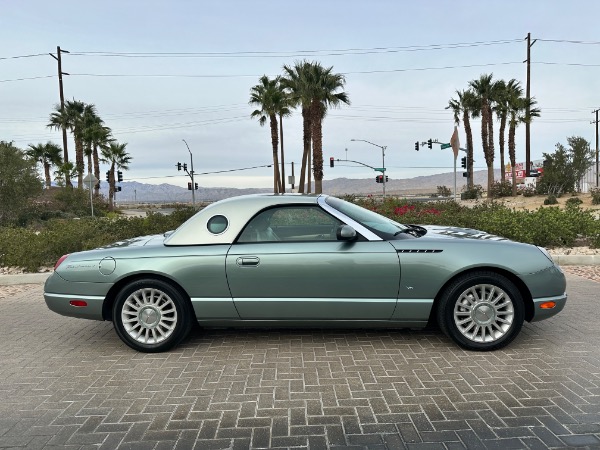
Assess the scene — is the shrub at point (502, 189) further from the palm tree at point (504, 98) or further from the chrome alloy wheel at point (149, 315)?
the chrome alloy wheel at point (149, 315)

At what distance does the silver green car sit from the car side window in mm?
10

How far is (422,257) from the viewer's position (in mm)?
4195

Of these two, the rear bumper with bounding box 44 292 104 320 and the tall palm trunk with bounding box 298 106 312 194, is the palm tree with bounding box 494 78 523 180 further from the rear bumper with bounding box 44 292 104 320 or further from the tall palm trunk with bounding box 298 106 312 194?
the rear bumper with bounding box 44 292 104 320

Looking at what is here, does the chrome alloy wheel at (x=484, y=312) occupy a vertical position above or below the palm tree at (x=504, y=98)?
below

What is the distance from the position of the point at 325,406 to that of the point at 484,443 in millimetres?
1065

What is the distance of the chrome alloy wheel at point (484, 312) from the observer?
4195 mm

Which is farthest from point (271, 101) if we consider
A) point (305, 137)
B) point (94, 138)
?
point (94, 138)

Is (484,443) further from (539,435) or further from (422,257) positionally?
(422,257)

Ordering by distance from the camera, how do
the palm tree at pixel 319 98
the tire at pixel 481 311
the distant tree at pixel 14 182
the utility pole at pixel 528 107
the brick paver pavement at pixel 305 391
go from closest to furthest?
the brick paver pavement at pixel 305 391, the tire at pixel 481 311, the distant tree at pixel 14 182, the palm tree at pixel 319 98, the utility pole at pixel 528 107

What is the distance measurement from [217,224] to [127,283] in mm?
1036

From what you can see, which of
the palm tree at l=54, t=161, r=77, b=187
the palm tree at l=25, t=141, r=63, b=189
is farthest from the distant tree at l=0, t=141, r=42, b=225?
the palm tree at l=25, t=141, r=63, b=189

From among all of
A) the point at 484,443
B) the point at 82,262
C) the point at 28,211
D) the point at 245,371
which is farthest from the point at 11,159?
the point at 484,443

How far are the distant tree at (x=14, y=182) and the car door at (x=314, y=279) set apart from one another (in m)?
22.2

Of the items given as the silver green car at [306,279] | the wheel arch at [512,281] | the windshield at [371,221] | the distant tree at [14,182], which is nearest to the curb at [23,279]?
the silver green car at [306,279]
